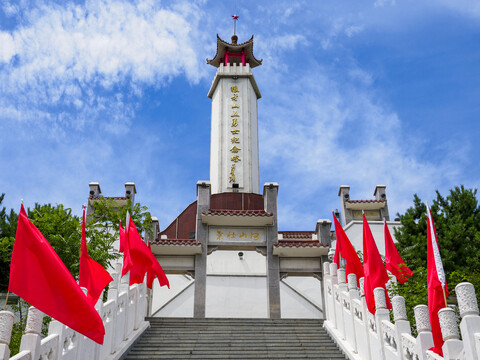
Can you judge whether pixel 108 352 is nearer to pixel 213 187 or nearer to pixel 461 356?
pixel 461 356

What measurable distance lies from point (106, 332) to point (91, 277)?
133 cm

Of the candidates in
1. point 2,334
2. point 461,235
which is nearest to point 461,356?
point 2,334

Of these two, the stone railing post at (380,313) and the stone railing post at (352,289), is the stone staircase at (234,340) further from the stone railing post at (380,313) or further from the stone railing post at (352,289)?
the stone railing post at (380,313)

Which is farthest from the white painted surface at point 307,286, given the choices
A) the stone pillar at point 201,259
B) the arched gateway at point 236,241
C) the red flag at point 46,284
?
the red flag at point 46,284

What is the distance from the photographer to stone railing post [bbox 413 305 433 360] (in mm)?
6380

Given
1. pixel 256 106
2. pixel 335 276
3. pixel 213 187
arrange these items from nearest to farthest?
1. pixel 335 276
2. pixel 213 187
3. pixel 256 106

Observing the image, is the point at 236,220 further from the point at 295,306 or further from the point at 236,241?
the point at 295,306

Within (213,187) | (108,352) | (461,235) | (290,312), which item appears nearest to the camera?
(108,352)

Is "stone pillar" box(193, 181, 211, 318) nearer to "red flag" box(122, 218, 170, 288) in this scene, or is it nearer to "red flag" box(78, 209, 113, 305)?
"red flag" box(122, 218, 170, 288)

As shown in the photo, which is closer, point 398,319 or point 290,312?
point 398,319

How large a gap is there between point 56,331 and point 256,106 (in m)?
21.1

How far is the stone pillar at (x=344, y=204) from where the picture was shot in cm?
2363

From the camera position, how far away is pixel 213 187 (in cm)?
2381

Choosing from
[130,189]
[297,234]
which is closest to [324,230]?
[297,234]
